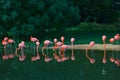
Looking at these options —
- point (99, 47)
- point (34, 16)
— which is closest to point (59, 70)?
point (99, 47)

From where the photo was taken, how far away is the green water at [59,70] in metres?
15.4

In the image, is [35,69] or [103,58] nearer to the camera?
[35,69]

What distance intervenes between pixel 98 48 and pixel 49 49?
214cm

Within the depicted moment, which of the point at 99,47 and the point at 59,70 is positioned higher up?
the point at 59,70

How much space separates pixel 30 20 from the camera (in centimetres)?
2623

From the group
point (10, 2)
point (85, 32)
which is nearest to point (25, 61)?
point (10, 2)

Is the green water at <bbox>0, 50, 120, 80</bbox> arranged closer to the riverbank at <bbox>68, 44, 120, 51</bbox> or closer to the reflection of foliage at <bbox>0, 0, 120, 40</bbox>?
the riverbank at <bbox>68, 44, 120, 51</bbox>

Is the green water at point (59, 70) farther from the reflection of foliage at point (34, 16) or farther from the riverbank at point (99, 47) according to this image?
the reflection of foliage at point (34, 16)

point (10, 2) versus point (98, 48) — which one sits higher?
point (10, 2)

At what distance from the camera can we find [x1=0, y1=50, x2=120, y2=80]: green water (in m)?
15.4

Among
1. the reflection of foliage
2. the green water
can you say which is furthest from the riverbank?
the green water

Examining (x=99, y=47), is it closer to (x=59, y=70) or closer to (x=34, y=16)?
(x=34, y=16)

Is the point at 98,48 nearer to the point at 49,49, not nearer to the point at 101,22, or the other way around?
the point at 49,49

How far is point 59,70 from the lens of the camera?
54.9 feet
